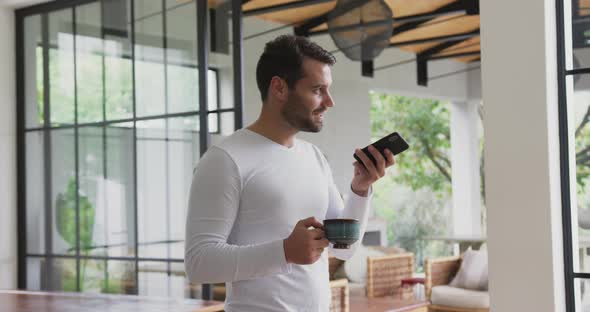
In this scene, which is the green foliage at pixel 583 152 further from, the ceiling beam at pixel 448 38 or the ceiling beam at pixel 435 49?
the ceiling beam at pixel 435 49

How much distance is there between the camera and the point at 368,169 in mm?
1989

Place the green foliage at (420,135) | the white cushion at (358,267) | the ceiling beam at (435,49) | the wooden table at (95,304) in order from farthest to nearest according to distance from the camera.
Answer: the green foliage at (420,135) < the ceiling beam at (435,49) < the white cushion at (358,267) < the wooden table at (95,304)

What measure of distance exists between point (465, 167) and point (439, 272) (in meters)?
4.92

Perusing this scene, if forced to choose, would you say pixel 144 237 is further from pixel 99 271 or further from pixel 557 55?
pixel 557 55

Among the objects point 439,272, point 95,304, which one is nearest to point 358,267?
point 439,272

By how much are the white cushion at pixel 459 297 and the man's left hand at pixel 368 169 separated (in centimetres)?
448

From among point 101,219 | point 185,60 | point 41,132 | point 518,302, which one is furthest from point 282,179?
point 41,132

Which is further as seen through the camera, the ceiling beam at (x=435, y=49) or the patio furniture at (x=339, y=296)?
the ceiling beam at (x=435, y=49)

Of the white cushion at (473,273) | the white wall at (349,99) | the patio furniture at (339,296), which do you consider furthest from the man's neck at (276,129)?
the white wall at (349,99)

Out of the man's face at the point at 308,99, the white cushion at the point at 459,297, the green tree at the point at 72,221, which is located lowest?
the white cushion at the point at 459,297

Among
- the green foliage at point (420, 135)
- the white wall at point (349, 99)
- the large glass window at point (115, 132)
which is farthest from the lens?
the green foliage at point (420, 135)

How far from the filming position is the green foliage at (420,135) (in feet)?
50.2

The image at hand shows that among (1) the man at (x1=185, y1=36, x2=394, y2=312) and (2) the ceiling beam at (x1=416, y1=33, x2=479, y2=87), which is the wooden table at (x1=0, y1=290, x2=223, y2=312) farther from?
(2) the ceiling beam at (x1=416, y1=33, x2=479, y2=87)

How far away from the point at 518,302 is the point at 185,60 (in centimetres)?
250
